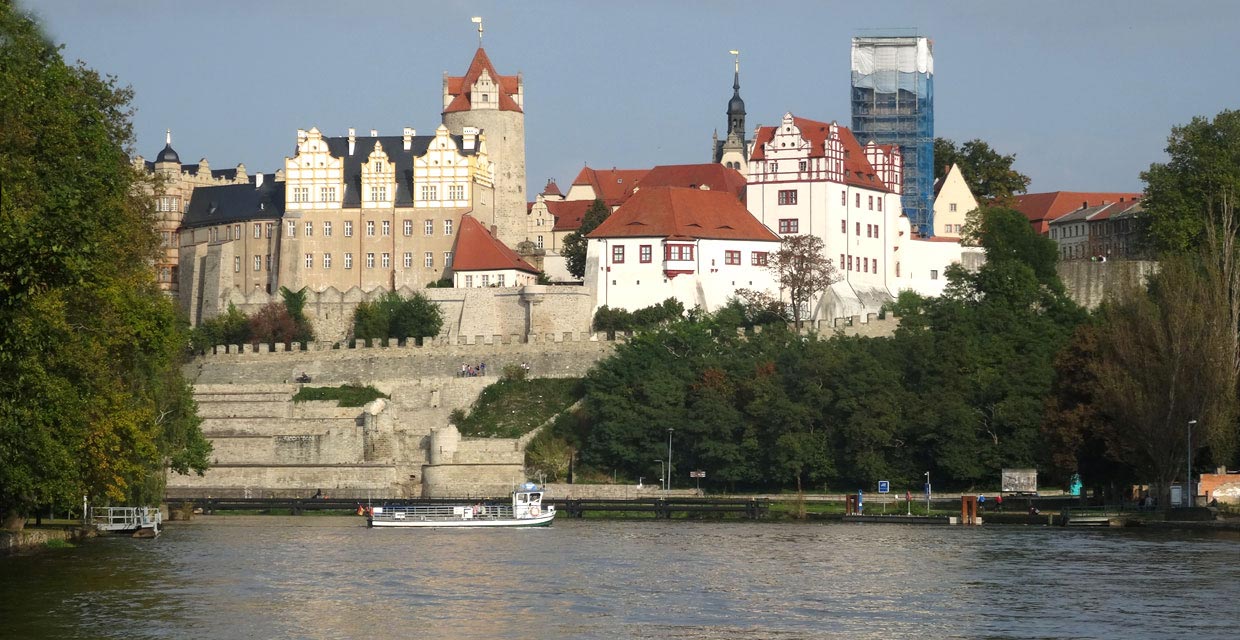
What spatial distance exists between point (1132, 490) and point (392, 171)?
45671 mm

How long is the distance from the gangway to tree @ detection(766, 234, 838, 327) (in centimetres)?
3802

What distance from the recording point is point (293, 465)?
253 feet

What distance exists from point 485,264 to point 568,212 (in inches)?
707

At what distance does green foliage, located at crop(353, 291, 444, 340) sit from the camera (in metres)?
90.5

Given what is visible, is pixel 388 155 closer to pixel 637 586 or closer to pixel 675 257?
pixel 675 257

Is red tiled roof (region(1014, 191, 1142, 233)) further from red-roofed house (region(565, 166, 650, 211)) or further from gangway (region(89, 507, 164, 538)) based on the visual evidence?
gangway (region(89, 507, 164, 538))

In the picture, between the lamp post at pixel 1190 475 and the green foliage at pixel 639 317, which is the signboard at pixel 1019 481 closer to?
the lamp post at pixel 1190 475

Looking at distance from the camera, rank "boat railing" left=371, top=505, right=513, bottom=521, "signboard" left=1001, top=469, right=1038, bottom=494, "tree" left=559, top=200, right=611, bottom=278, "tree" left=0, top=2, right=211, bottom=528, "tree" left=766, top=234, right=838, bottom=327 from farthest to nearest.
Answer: "tree" left=559, top=200, right=611, bottom=278
"tree" left=766, top=234, right=838, bottom=327
"signboard" left=1001, top=469, right=1038, bottom=494
"boat railing" left=371, top=505, right=513, bottom=521
"tree" left=0, top=2, right=211, bottom=528

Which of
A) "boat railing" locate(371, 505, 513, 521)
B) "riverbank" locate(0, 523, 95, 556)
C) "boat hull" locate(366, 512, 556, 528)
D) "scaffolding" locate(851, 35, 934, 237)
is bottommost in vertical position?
"riverbank" locate(0, 523, 95, 556)

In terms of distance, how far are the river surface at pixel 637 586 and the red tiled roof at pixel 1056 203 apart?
6256cm

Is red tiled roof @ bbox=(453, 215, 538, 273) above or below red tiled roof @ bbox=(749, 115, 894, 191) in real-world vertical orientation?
below

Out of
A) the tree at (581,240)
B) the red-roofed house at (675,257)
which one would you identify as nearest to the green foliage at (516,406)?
the red-roofed house at (675,257)

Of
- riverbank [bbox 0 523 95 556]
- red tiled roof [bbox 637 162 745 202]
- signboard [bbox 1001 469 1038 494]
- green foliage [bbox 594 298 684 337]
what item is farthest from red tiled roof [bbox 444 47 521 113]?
riverbank [bbox 0 523 95 556]

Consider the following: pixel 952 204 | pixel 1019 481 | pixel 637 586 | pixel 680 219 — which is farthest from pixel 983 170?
pixel 637 586
